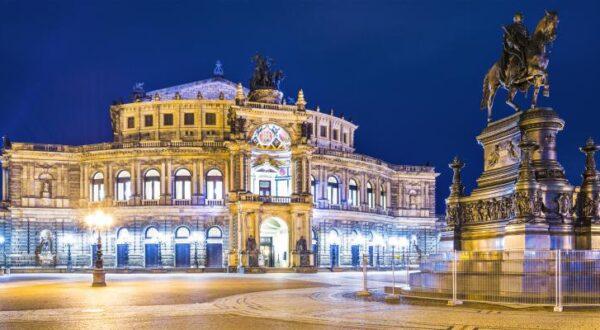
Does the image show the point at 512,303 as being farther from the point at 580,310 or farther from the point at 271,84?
the point at 271,84

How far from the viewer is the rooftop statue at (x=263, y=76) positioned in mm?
81062

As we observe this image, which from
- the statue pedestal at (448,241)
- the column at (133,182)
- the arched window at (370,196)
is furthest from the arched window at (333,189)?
the statue pedestal at (448,241)

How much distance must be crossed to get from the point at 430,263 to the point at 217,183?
184ft

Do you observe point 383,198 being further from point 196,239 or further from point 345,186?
point 196,239

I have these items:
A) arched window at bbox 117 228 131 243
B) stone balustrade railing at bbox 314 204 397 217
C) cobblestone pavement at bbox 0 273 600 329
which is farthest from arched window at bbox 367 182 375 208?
cobblestone pavement at bbox 0 273 600 329

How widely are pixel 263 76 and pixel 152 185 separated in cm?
1673

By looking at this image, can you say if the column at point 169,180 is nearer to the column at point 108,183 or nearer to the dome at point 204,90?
the column at point 108,183

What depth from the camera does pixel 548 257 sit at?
21562 millimetres

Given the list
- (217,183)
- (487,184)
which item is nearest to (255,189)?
(217,183)

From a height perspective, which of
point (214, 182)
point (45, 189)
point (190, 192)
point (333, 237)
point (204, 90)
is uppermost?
point (204, 90)

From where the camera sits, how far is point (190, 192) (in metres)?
80.4

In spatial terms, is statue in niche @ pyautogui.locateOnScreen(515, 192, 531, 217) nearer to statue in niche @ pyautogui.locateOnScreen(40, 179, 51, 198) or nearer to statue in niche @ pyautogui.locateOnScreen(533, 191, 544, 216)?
statue in niche @ pyautogui.locateOnScreen(533, 191, 544, 216)

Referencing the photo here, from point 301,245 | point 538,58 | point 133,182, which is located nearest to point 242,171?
point 301,245

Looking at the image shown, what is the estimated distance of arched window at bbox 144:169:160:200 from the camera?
80.8 m
